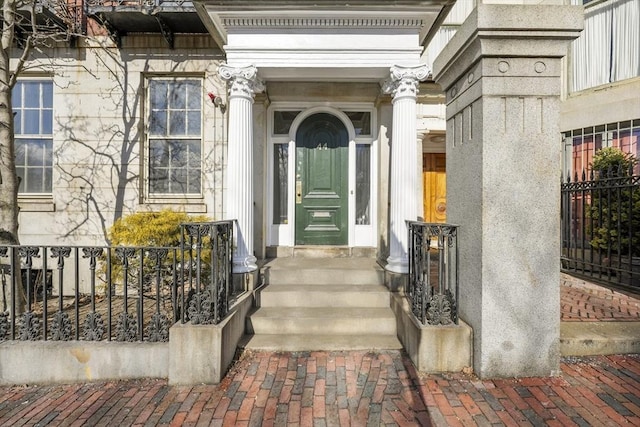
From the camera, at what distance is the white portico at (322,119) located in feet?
14.3

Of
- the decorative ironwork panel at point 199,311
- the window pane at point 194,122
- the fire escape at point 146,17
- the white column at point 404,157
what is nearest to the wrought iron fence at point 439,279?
the white column at point 404,157

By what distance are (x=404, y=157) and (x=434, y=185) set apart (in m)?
4.73

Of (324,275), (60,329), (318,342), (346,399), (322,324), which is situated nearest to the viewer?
(346,399)

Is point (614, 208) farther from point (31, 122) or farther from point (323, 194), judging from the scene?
point (31, 122)

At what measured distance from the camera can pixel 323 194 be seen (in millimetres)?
5883

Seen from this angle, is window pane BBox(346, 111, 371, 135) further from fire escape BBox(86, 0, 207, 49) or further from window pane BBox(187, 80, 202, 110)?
fire escape BBox(86, 0, 207, 49)

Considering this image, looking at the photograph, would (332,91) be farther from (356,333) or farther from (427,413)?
(427,413)

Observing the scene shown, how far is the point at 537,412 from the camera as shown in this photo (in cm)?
247

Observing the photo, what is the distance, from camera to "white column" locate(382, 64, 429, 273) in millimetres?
4426

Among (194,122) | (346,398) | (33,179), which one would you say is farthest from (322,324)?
(33,179)

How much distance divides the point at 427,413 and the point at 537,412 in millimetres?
808

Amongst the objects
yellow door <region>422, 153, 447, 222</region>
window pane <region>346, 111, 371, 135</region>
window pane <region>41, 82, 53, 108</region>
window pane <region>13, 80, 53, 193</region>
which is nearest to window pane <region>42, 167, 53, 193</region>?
window pane <region>13, 80, 53, 193</region>

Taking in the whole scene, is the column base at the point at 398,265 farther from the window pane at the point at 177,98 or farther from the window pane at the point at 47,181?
the window pane at the point at 47,181

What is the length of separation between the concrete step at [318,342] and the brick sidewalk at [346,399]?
0.28 m
